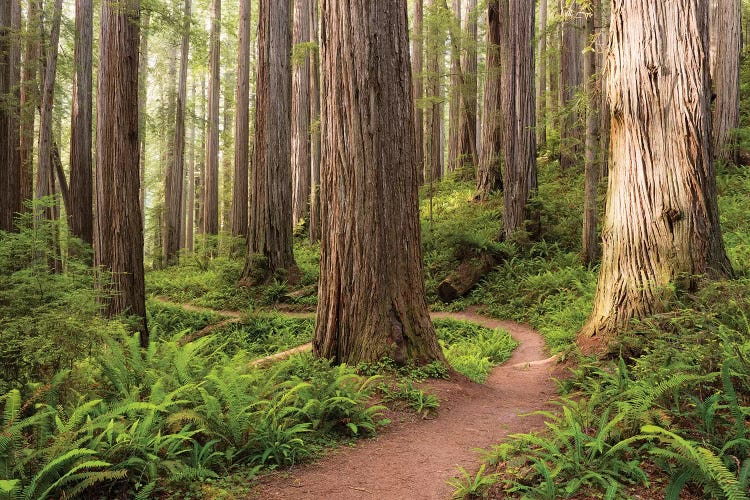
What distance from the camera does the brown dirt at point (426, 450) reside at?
3338mm

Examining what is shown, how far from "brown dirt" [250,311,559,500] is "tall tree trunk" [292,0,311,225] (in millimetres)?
14128

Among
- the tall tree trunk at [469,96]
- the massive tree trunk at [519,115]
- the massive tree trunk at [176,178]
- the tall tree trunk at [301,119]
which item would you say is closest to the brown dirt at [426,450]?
the massive tree trunk at [519,115]

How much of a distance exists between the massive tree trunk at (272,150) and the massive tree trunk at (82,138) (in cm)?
431

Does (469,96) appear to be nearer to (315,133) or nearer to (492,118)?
(492,118)

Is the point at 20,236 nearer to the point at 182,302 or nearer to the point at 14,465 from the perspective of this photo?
the point at 14,465

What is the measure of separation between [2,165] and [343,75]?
378 inches

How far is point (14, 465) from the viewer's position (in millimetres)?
2748

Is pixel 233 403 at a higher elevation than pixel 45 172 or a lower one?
lower

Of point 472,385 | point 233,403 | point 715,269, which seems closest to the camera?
point 233,403

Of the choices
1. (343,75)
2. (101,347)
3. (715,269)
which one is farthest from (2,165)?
(715,269)

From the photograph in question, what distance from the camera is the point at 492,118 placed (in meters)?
16.6

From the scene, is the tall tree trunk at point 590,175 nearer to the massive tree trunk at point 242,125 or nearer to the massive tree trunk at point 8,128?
the massive tree trunk at point 242,125

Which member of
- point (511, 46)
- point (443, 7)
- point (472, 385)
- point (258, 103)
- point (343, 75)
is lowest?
point (472, 385)

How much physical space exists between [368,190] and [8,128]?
10.4 meters
